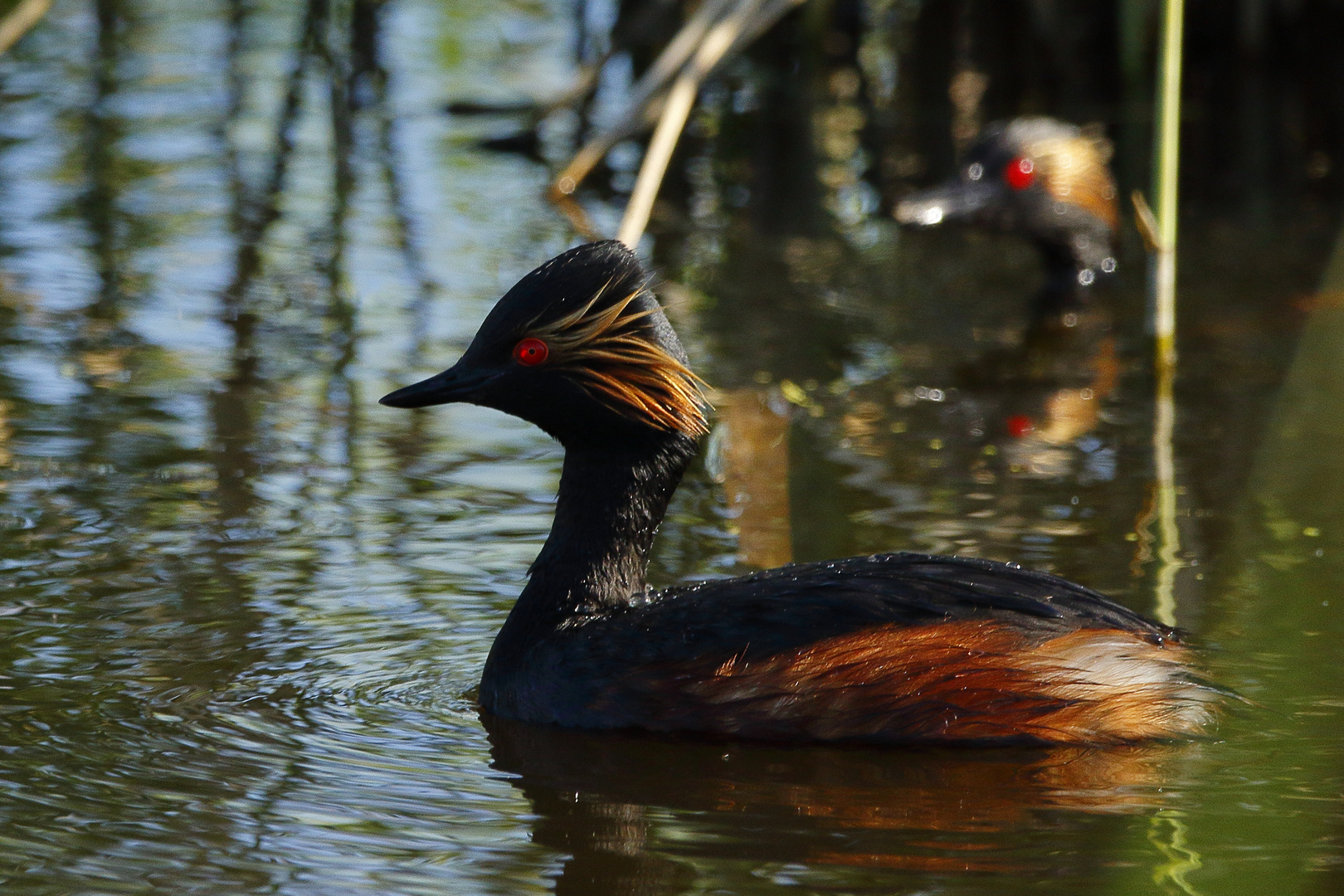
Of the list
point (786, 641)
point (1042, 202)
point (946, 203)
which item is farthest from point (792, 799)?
point (1042, 202)

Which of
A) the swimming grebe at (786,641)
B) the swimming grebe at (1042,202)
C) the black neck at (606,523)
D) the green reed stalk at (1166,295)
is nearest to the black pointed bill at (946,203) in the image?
the swimming grebe at (1042,202)

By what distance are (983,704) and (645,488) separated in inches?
45.0

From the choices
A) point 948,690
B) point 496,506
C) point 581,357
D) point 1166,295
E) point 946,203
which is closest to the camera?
point 948,690

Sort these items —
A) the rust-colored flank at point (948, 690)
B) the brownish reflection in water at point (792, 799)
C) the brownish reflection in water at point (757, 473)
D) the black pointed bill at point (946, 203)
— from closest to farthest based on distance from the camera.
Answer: the brownish reflection in water at point (792, 799), the rust-colored flank at point (948, 690), the brownish reflection in water at point (757, 473), the black pointed bill at point (946, 203)

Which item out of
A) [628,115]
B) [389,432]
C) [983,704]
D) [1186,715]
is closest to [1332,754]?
Answer: [1186,715]

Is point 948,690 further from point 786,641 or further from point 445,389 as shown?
point 445,389

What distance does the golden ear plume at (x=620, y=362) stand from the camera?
525 cm

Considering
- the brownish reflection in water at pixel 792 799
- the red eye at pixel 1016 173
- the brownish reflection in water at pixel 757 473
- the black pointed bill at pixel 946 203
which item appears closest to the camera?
the brownish reflection in water at pixel 792 799

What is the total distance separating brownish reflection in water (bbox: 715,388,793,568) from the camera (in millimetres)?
6352

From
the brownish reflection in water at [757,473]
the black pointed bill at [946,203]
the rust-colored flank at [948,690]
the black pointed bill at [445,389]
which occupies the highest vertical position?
the black pointed bill at [946,203]

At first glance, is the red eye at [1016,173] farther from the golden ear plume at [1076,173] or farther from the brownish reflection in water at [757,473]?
the brownish reflection in water at [757,473]

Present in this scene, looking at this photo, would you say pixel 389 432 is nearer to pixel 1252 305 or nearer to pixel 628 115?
pixel 628 115

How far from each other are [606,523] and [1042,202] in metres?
5.59

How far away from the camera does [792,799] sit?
14.6 ft
